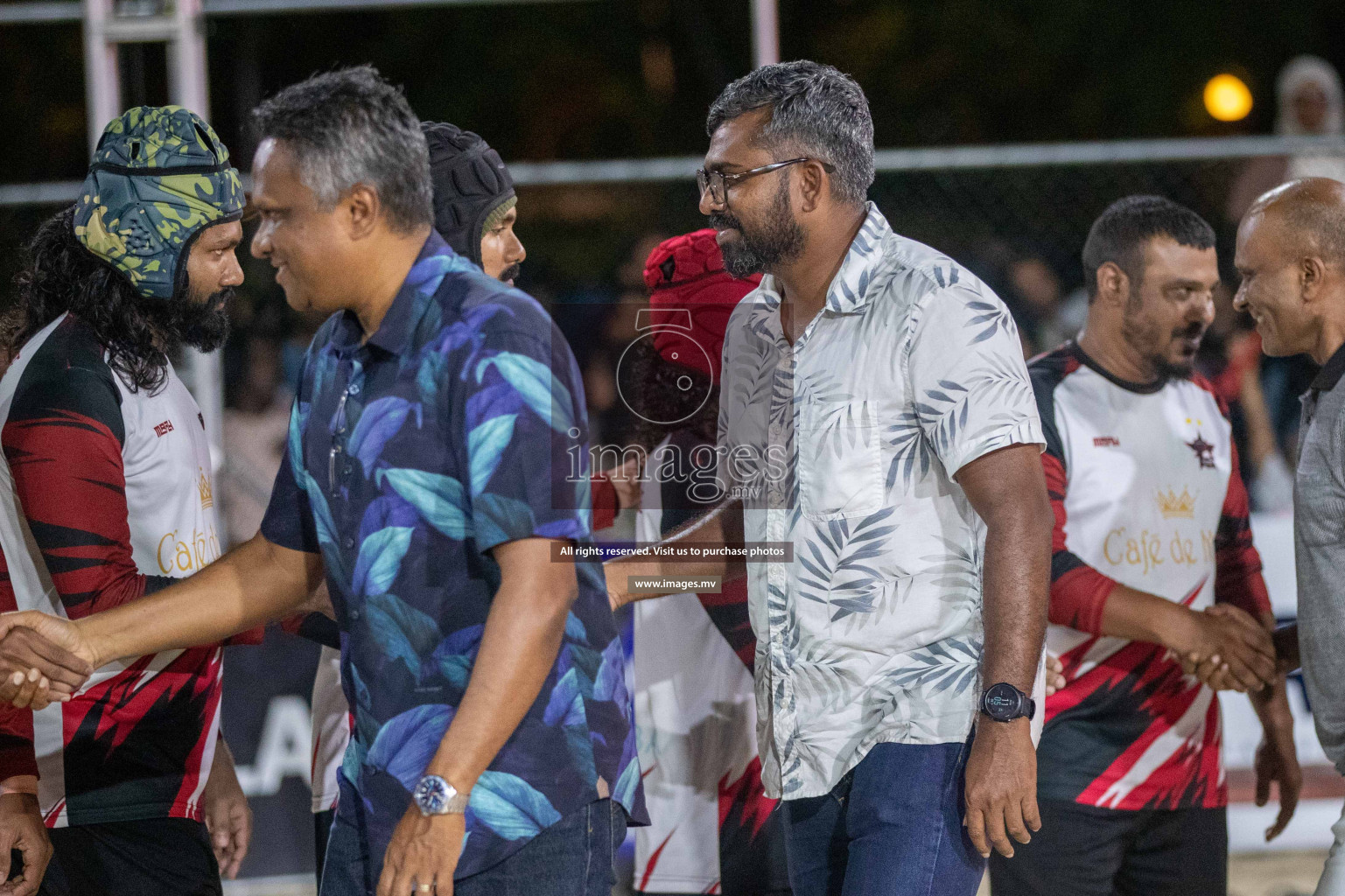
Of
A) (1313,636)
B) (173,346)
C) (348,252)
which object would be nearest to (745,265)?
(348,252)

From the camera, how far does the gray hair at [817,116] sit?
109 inches

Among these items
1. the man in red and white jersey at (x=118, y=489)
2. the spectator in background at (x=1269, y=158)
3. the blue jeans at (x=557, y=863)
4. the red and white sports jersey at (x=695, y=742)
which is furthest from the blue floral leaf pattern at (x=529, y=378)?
the spectator in background at (x=1269, y=158)

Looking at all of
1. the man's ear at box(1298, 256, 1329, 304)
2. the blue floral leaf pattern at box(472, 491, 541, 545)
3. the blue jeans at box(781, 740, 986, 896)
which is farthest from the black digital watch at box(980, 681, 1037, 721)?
the man's ear at box(1298, 256, 1329, 304)

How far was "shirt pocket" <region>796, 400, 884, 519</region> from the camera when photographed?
8.52 feet

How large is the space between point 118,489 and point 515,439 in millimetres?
1098

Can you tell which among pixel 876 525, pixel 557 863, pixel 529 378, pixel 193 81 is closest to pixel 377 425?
pixel 529 378

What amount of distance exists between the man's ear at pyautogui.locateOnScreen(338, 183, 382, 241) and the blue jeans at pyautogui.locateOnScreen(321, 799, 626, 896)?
3.10ft

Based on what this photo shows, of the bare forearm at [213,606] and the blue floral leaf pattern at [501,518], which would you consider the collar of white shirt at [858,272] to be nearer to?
the blue floral leaf pattern at [501,518]

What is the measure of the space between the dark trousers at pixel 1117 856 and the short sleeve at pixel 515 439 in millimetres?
1995

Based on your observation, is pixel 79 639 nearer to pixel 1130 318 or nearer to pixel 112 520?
pixel 112 520

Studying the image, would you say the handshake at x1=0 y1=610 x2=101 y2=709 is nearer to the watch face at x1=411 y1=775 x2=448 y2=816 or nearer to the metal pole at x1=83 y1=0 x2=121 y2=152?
the watch face at x1=411 y1=775 x2=448 y2=816

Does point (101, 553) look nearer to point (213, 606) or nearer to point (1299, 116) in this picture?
point (213, 606)

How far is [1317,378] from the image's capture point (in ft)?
10.1

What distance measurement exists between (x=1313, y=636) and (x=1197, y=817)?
31.2 inches
